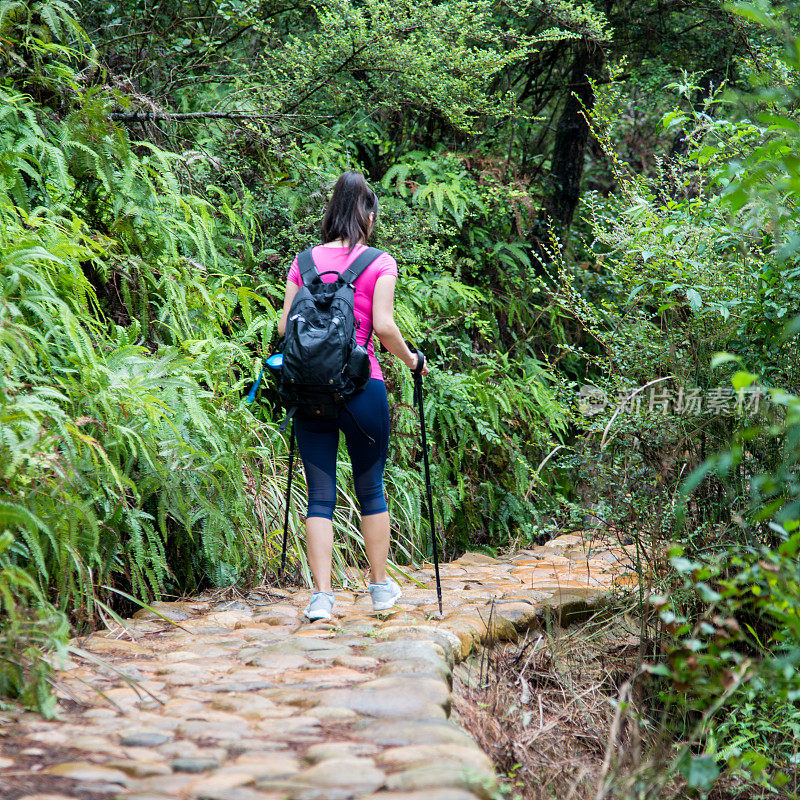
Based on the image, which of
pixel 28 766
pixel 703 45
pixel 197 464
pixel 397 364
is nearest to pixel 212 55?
pixel 397 364

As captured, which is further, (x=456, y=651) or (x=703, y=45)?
(x=703, y=45)

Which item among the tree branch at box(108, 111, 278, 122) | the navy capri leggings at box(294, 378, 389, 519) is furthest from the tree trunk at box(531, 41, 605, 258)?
the navy capri leggings at box(294, 378, 389, 519)

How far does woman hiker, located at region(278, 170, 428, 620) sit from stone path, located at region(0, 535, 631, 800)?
380 mm

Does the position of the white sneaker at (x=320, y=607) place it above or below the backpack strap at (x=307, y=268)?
below

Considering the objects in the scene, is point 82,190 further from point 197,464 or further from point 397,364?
point 397,364

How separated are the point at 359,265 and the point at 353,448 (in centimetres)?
88

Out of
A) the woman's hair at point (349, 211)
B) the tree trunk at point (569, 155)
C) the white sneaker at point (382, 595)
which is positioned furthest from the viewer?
the tree trunk at point (569, 155)

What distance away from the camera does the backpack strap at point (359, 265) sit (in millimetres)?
3701

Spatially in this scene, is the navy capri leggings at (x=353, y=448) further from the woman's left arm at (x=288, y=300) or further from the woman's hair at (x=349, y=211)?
the woman's hair at (x=349, y=211)

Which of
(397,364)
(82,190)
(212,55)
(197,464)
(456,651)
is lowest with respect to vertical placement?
(456,651)

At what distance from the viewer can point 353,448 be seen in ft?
12.8

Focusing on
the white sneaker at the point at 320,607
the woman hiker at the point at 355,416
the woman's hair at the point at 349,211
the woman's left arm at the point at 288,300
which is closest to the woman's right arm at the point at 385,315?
the woman hiker at the point at 355,416

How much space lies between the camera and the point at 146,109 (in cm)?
570

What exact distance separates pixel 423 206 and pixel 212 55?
90.1 inches
